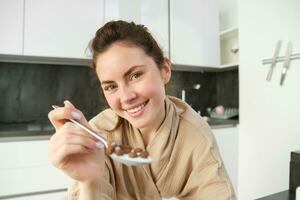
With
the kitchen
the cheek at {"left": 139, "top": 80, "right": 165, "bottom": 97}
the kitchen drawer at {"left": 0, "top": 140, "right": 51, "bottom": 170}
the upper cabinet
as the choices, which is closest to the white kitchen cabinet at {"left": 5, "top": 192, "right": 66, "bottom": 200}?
the kitchen

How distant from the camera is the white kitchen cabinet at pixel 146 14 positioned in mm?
1912

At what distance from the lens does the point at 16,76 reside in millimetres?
1939

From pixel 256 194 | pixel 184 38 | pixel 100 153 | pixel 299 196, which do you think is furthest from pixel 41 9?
pixel 256 194

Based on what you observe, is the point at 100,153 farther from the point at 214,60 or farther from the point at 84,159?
the point at 214,60

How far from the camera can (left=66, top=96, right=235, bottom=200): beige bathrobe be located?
0.83 metres

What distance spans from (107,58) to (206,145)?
1.38 feet

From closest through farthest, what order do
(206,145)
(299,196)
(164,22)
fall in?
(299,196) < (206,145) < (164,22)

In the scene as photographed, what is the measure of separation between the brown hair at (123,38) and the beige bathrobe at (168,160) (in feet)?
0.72

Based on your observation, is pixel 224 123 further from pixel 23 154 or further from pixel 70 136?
pixel 70 136

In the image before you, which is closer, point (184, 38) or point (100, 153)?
point (100, 153)

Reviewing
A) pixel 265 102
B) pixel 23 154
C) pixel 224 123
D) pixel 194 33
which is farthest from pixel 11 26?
pixel 265 102

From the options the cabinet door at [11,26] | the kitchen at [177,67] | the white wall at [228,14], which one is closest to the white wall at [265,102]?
the kitchen at [177,67]

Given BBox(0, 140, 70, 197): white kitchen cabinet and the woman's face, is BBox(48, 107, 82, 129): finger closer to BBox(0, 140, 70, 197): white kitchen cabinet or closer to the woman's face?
the woman's face

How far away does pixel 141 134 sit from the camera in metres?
0.91
